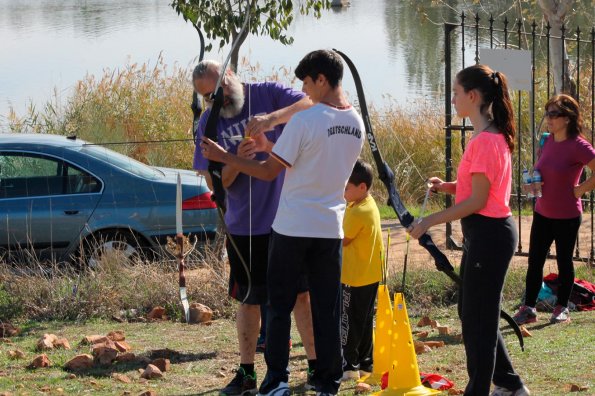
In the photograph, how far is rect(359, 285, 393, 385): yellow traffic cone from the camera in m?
5.58

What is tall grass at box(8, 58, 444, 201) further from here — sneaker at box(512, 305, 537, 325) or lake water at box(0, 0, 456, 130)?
sneaker at box(512, 305, 537, 325)

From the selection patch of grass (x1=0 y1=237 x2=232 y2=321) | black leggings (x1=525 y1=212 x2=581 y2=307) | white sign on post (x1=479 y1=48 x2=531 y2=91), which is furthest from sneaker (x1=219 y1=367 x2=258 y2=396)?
white sign on post (x1=479 y1=48 x2=531 y2=91)

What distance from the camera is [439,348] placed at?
265 inches

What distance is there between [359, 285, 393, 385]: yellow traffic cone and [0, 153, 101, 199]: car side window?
4.74 m

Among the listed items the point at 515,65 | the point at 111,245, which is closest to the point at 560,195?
the point at 515,65

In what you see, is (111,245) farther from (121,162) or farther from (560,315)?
(560,315)

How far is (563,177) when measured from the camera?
7.55 m

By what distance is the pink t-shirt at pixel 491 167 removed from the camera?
4750mm

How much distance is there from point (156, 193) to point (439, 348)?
4091 mm

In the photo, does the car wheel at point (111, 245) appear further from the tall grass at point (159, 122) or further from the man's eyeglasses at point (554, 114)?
the tall grass at point (159, 122)

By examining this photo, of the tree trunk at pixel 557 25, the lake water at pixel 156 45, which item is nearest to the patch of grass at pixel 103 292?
the tree trunk at pixel 557 25

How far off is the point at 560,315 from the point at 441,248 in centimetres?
324

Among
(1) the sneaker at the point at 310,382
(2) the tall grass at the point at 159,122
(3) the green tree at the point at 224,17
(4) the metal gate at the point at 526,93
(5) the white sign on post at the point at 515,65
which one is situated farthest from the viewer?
(2) the tall grass at the point at 159,122

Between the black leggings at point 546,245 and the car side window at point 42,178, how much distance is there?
14.1ft
